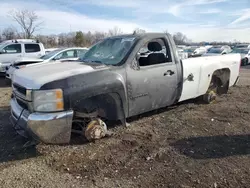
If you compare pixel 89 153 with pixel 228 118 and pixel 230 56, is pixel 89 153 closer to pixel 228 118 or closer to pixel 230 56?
pixel 228 118

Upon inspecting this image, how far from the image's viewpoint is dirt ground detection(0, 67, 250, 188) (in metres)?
2.84

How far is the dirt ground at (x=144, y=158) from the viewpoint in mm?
2844

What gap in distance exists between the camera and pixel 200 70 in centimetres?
534

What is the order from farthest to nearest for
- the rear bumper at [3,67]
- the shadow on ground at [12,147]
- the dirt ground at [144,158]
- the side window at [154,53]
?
the rear bumper at [3,67], the side window at [154,53], the shadow on ground at [12,147], the dirt ground at [144,158]

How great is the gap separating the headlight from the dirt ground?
729 mm

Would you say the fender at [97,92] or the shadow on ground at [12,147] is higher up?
the fender at [97,92]

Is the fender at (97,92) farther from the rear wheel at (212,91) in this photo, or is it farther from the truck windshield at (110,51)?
the rear wheel at (212,91)

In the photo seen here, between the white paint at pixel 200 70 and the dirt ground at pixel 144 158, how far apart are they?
74 centimetres

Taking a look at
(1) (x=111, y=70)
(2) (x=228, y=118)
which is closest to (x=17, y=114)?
(1) (x=111, y=70)

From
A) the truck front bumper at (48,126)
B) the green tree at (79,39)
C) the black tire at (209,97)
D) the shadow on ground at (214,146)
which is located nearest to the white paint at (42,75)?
the truck front bumper at (48,126)

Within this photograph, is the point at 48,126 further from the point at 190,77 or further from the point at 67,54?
the point at 67,54

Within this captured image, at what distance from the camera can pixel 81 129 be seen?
3.87 meters

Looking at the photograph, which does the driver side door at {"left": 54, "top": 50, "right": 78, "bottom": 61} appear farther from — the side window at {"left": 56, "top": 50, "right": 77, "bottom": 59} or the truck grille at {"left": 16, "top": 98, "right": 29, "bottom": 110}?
the truck grille at {"left": 16, "top": 98, "right": 29, "bottom": 110}

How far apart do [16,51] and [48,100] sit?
10.5 metres
